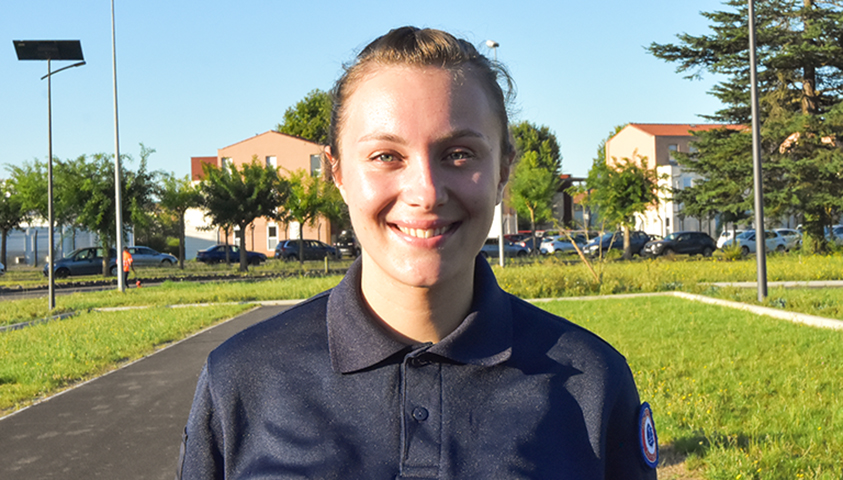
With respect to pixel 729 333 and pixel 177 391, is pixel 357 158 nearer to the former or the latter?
pixel 177 391

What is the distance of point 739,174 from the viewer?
32031 mm

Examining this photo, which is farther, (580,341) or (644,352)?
(644,352)

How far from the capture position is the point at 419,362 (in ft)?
4.76

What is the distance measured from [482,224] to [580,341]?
332 mm

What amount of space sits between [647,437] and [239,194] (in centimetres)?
3723

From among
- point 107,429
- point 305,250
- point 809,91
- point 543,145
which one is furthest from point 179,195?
point 543,145

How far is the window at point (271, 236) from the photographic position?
58.4m

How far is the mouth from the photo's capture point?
146 cm

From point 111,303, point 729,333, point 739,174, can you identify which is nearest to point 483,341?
point 729,333

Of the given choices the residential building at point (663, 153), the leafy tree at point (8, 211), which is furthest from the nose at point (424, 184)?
the residential building at point (663, 153)


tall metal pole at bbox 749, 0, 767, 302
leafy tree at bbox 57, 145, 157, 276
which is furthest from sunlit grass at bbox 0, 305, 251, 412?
leafy tree at bbox 57, 145, 157, 276

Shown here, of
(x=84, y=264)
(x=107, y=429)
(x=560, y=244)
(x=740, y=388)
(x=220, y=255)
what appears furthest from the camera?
(x=560, y=244)

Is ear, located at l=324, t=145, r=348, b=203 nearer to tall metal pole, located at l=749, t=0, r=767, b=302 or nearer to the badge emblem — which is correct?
the badge emblem

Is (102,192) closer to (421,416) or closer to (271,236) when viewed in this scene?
(271,236)
